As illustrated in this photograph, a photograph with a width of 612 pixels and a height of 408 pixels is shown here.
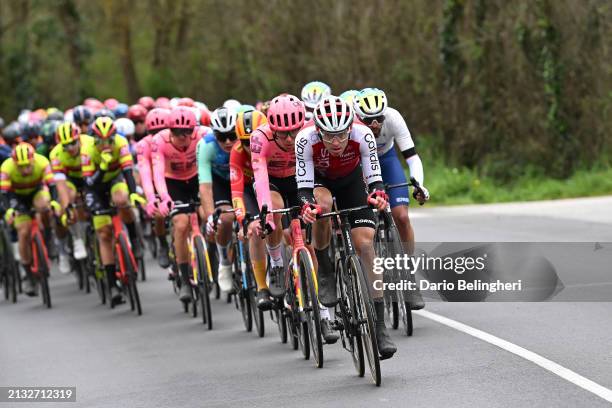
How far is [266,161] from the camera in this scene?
34.0ft

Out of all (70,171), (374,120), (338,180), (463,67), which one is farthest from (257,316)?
(463,67)

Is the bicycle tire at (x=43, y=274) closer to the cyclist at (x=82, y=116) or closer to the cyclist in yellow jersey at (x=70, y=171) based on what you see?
the cyclist in yellow jersey at (x=70, y=171)

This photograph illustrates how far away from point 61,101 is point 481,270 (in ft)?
135

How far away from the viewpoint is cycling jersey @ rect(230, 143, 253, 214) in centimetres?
1107

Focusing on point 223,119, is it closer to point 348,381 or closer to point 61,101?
point 348,381

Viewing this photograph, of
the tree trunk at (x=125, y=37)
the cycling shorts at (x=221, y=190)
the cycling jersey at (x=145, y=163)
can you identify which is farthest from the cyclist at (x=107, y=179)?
the tree trunk at (x=125, y=37)

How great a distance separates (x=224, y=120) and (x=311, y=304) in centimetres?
300

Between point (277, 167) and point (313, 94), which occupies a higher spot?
point (313, 94)

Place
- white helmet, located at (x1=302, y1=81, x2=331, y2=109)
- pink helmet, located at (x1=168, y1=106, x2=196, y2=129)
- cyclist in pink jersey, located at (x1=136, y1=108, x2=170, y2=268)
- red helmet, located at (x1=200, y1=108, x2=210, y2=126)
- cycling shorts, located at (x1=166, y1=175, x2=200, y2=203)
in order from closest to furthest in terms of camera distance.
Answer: pink helmet, located at (x1=168, y1=106, x2=196, y2=129) → cyclist in pink jersey, located at (x1=136, y1=108, x2=170, y2=268) → cycling shorts, located at (x1=166, y1=175, x2=200, y2=203) → white helmet, located at (x1=302, y1=81, x2=331, y2=109) → red helmet, located at (x1=200, y1=108, x2=210, y2=126)

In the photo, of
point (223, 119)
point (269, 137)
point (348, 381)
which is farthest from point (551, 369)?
point (223, 119)

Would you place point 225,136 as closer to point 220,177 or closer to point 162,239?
point 220,177

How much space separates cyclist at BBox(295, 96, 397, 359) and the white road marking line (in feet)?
3.55

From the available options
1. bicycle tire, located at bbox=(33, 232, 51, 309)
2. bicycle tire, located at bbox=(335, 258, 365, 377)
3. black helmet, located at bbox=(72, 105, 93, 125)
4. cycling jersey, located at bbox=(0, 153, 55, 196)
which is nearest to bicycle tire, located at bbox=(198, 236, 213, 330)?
bicycle tire, located at bbox=(335, 258, 365, 377)

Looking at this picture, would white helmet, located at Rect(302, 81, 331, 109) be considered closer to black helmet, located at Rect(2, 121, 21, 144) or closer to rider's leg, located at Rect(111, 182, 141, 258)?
rider's leg, located at Rect(111, 182, 141, 258)
